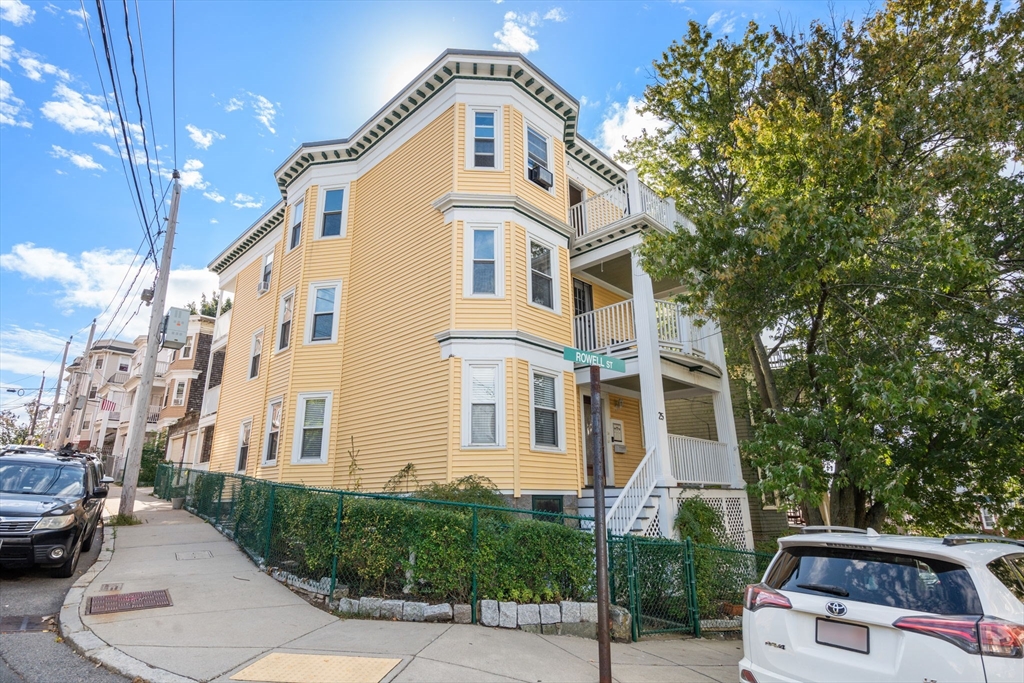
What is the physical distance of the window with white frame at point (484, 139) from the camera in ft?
44.5

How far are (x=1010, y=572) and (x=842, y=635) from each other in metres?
1.30

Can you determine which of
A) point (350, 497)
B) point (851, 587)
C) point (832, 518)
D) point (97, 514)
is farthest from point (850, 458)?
point (97, 514)

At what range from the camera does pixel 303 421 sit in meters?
14.6

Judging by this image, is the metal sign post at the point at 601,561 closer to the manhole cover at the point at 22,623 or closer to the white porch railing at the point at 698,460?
the manhole cover at the point at 22,623

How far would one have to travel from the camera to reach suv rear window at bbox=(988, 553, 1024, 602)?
3660 mm

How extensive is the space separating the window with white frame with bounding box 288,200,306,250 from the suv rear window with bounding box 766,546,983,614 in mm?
16349

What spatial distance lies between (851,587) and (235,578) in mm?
8163

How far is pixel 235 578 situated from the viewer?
8.38 metres

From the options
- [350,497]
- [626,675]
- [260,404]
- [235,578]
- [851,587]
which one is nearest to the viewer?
[851,587]

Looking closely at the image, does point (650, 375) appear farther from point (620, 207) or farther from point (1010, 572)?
point (1010, 572)

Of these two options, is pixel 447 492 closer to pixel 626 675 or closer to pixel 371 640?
pixel 371 640

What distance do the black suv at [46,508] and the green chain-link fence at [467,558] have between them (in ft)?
8.65

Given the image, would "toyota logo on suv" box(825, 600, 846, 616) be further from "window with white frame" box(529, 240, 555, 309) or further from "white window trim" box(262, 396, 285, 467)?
"white window trim" box(262, 396, 285, 467)

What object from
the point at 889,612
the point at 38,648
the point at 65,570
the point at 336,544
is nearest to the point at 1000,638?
the point at 889,612
